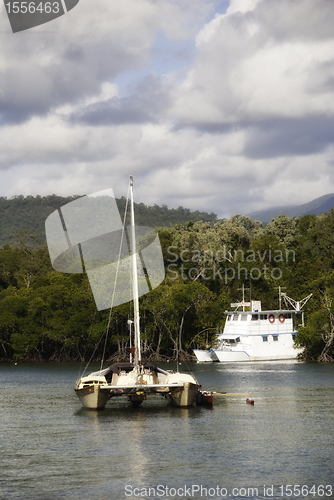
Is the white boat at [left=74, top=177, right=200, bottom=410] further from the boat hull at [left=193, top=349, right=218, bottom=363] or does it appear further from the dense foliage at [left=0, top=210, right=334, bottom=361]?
the dense foliage at [left=0, top=210, right=334, bottom=361]

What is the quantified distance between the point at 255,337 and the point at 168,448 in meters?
51.3

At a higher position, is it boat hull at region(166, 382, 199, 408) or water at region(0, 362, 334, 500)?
boat hull at region(166, 382, 199, 408)

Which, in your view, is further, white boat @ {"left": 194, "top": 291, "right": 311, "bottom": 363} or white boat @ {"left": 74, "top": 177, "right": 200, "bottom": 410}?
white boat @ {"left": 194, "top": 291, "right": 311, "bottom": 363}

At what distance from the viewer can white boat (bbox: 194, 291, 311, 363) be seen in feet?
246

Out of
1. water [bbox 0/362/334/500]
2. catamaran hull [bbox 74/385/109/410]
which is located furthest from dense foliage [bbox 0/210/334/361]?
catamaran hull [bbox 74/385/109/410]

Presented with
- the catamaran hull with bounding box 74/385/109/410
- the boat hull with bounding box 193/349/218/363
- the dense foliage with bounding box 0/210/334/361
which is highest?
the dense foliage with bounding box 0/210/334/361

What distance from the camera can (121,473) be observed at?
21.4 metres

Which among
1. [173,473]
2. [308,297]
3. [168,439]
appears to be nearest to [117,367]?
[168,439]

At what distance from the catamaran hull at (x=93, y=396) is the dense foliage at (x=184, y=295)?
146 ft

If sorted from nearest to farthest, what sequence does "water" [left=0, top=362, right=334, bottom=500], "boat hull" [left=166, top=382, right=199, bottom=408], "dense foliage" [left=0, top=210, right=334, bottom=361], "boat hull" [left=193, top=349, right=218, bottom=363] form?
"water" [left=0, top=362, right=334, bottom=500] → "boat hull" [left=166, top=382, right=199, bottom=408] → "boat hull" [left=193, top=349, right=218, bottom=363] → "dense foliage" [left=0, top=210, right=334, bottom=361]

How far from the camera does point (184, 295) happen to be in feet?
267

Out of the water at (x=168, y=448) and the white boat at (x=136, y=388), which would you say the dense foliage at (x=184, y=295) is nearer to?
the water at (x=168, y=448)

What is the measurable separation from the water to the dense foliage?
127 feet

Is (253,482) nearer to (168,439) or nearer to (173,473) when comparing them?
(173,473)
